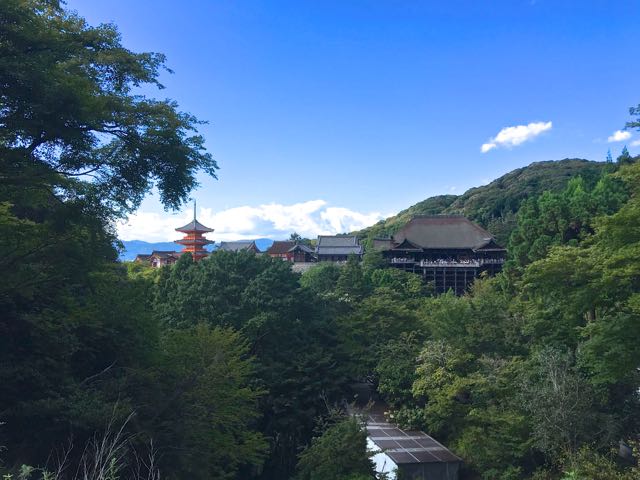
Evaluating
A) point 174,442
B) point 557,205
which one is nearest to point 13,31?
point 174,442

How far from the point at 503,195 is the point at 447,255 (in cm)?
4120

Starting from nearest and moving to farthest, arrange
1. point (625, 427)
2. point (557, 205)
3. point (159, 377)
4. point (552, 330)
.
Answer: point (159, 377) < point (625, 427) < point (552, 330) < point (557, 205)

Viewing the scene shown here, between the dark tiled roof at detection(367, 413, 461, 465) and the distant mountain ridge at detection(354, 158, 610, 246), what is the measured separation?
39292mm

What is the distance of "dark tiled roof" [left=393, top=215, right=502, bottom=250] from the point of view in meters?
34.8

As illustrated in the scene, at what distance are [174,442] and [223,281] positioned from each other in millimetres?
9673

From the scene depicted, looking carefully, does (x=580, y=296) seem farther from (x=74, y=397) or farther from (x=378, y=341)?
(x=74, y=397)

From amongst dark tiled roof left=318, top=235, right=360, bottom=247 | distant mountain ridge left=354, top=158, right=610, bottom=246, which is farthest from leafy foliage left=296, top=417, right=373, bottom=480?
distant mountain ridge left=354, top=158, right=610, bottom=246

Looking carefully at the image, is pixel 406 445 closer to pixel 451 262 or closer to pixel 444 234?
pixel 451 262

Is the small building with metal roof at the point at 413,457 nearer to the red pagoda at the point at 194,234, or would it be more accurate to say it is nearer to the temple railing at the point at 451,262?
the temple railing at the point at 451,262

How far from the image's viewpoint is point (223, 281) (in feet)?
56.0

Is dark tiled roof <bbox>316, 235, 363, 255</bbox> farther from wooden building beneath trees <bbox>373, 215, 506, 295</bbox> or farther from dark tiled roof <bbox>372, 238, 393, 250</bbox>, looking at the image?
wooden building beneath trees <bbox>373, 215, 506, 295</bbox>

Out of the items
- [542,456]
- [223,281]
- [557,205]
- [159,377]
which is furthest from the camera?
[557,205]

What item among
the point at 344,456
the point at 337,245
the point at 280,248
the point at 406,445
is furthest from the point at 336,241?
the point at 344,456

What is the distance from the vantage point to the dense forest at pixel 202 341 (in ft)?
20.6
